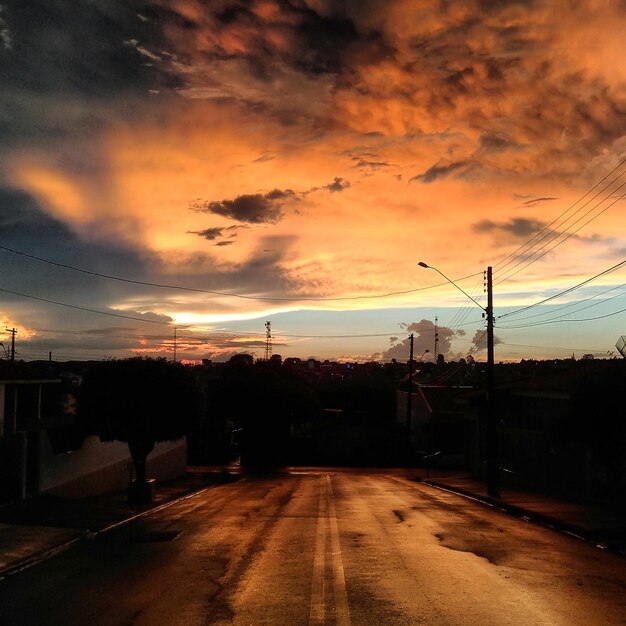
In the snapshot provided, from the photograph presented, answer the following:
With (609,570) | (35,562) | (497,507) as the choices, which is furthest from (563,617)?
(497,507)

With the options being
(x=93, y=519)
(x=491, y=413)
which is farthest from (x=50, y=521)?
(x=491, y=413)

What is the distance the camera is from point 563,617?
28.3ft

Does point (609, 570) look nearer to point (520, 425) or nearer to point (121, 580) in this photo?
point (121, 580)

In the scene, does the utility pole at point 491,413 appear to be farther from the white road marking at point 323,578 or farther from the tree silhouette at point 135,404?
the tree silhouette at point 135,404

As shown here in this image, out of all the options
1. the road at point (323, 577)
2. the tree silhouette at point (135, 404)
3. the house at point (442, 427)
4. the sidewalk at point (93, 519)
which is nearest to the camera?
the road at point (323, 577)

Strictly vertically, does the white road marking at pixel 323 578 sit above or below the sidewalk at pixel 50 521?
above

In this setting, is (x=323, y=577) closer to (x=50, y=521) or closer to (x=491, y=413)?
(x=50, y=521)

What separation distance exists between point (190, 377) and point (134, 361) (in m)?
2.23

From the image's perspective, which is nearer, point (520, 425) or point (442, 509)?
point (442, 509)

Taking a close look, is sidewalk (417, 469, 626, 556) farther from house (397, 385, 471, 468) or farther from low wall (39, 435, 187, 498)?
house (397, 385, 471, 468)

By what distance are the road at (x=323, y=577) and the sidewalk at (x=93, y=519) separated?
2.15ft

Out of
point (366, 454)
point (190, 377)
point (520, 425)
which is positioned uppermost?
point (190, 377)

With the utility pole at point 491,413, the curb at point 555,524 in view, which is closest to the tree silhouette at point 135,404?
the curb at point 555,524

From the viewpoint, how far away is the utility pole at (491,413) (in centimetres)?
2855
